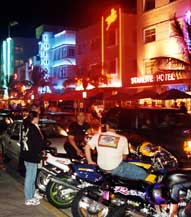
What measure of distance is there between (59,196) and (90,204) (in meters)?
1.79

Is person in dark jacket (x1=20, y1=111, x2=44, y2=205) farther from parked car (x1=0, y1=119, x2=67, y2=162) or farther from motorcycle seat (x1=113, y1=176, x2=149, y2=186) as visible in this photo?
parked car (x1=0, y1=119, x2=67, y2=162)

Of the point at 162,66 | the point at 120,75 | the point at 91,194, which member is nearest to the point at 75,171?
the point at 91,194

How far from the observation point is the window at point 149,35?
107ft

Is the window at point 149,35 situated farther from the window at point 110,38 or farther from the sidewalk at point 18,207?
the sidewalk at point 18,207

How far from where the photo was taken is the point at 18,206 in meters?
8.02

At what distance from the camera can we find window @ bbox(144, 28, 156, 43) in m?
32.7

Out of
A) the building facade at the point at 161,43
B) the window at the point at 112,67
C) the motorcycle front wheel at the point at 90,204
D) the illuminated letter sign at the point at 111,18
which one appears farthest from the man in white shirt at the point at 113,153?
the illuminated letter sign at the point at 111,18

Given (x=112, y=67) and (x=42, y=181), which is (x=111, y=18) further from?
(x=42, y=181)

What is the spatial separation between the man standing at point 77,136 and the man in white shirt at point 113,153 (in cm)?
257

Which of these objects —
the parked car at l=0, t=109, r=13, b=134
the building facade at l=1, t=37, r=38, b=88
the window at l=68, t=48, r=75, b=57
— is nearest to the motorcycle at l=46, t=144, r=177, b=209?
the parked car at l=0, t=109, r=13, b=134

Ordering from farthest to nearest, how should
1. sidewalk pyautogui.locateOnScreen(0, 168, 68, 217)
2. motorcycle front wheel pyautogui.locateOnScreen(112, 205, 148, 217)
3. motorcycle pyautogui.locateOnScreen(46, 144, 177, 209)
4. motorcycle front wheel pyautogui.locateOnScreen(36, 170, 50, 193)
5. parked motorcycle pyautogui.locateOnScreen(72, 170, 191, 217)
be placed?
motorcycle front wheel pyautogui.locateOnScreen(36, 170, 50, 193), sidewalk pyautogui.locateOnScreen(0, 168, 68, 217), motorcycle pyautogui.locateOnScreen(46, 144, 177, 209), motorcycle front wheel pyautogui.locateOnScreen(112, 205, 148, 217), parked motorcycle pyautogui.locateOnScreen(72, 170, 191, 217)

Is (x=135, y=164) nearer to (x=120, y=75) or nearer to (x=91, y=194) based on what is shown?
(x=91, y=194)

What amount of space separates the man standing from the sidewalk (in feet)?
4.22

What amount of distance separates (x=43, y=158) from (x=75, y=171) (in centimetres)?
184
